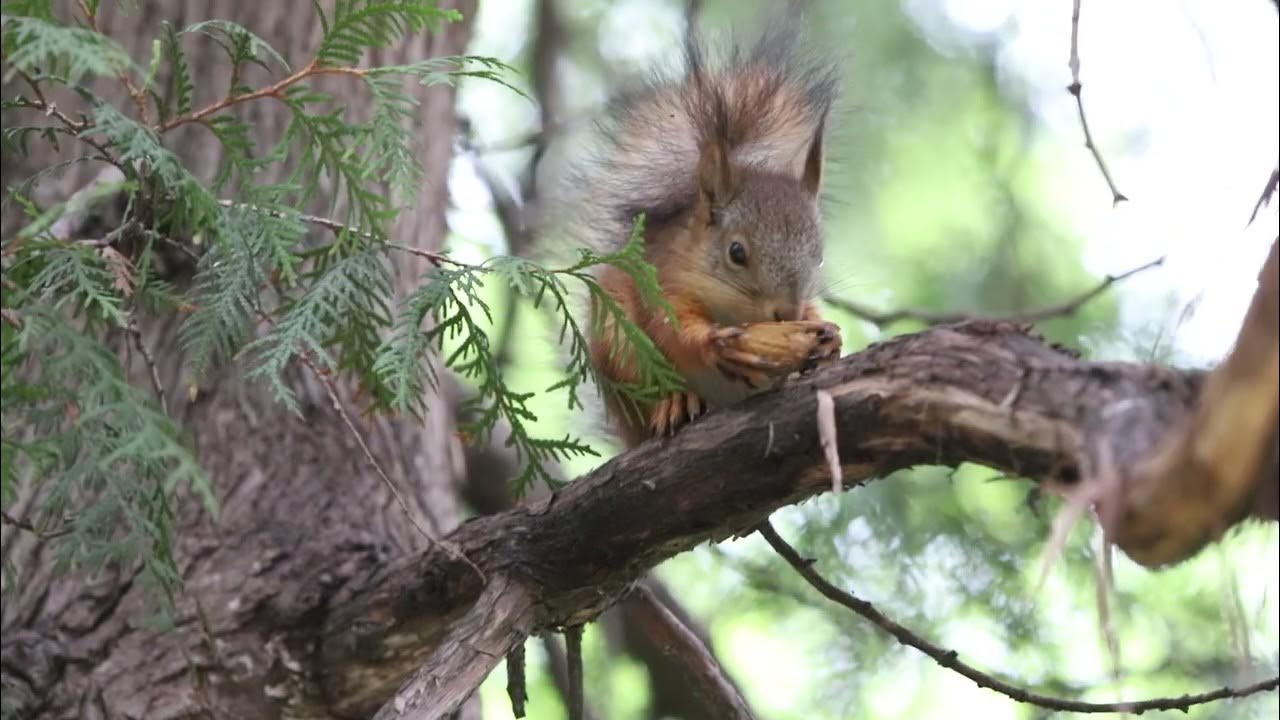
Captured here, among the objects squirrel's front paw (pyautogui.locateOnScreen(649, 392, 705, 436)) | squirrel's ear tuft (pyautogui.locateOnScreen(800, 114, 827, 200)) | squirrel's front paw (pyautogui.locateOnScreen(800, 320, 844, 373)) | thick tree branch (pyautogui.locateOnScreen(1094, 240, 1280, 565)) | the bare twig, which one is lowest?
thick tree branch (pyautogui.locateOnScreen(1094, 240, 1280, 565))

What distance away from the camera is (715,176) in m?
2.37

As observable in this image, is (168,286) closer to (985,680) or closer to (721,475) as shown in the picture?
(721,475)

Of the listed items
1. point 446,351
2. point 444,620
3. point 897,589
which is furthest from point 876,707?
point 444,620

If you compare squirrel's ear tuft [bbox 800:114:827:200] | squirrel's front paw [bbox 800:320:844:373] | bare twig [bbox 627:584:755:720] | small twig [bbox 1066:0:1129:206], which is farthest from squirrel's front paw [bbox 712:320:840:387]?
squirrel's ear tuft [bbox 800:114:827:200]

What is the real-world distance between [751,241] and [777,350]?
1.88ft

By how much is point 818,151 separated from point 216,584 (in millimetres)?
1239

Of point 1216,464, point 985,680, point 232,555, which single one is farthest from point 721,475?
point 232,555

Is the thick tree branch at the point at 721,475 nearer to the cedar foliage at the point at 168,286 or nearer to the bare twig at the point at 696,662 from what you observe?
the cedar foliage at the point at 168,286

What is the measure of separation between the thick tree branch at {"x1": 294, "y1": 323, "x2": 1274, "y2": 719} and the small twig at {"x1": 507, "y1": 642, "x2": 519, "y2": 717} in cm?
9

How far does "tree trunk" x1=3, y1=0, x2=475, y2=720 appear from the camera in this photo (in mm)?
2250

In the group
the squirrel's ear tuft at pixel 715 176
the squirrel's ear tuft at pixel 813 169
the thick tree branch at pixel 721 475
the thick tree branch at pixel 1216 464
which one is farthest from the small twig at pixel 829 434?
the squirrel's ear tuft at pixel 813 169

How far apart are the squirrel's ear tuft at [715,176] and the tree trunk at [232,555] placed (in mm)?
547

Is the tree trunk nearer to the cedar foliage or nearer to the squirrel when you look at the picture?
the cedar foliage

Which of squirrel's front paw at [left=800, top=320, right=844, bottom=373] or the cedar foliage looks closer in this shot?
the cedar foliage
